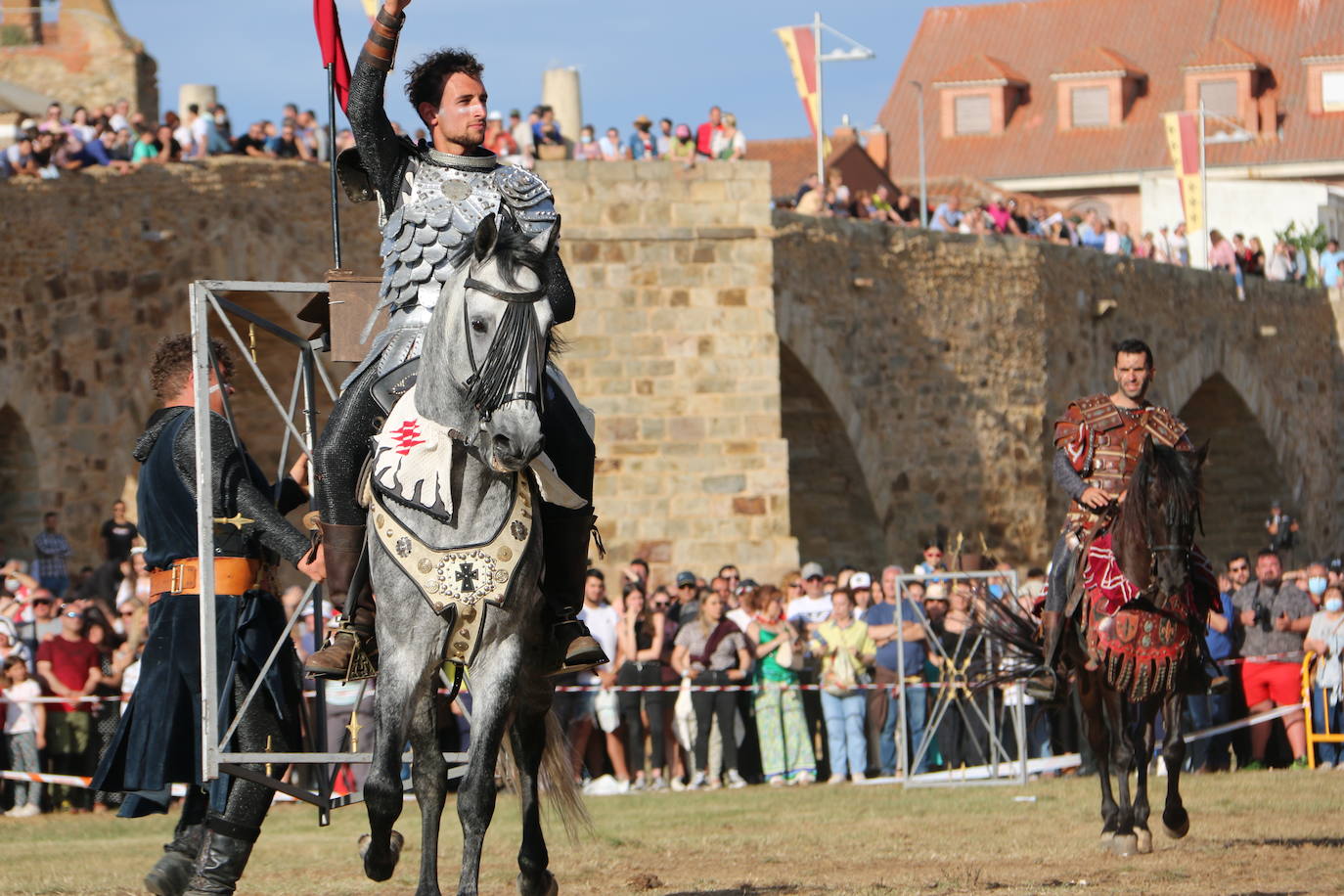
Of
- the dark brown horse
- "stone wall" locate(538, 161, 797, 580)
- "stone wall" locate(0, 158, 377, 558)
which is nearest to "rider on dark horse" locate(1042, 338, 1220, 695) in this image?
the dark brown horse

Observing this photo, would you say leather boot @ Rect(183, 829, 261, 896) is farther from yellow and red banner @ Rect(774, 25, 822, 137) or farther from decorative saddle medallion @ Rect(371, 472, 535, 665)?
yellow and red banner @ Rect(774, 25, 822, 137)

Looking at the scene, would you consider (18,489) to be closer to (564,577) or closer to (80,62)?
(80,62)

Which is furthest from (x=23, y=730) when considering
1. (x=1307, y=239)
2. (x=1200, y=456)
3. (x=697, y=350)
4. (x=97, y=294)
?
(x=1307, y=239)

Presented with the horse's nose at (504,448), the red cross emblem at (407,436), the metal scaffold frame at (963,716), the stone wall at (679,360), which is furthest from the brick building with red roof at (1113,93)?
the horse's nose at (504,448)

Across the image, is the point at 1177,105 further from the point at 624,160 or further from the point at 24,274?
the point at 24,274

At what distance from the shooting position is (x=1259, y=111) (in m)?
53.8

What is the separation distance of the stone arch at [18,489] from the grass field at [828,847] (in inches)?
280

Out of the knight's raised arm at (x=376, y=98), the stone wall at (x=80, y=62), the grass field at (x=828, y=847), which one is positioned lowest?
the grass field at (x=828, y=847)

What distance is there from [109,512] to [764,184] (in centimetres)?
736

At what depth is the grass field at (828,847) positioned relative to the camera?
8641mm

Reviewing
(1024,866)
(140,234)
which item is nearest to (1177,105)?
(140,234)

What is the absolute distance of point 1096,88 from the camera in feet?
182

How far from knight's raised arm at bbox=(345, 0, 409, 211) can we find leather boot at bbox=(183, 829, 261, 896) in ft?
7.42

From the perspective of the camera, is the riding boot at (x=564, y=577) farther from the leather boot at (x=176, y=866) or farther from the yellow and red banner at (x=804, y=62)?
the yellow and red banner at (x=804, y=62)
